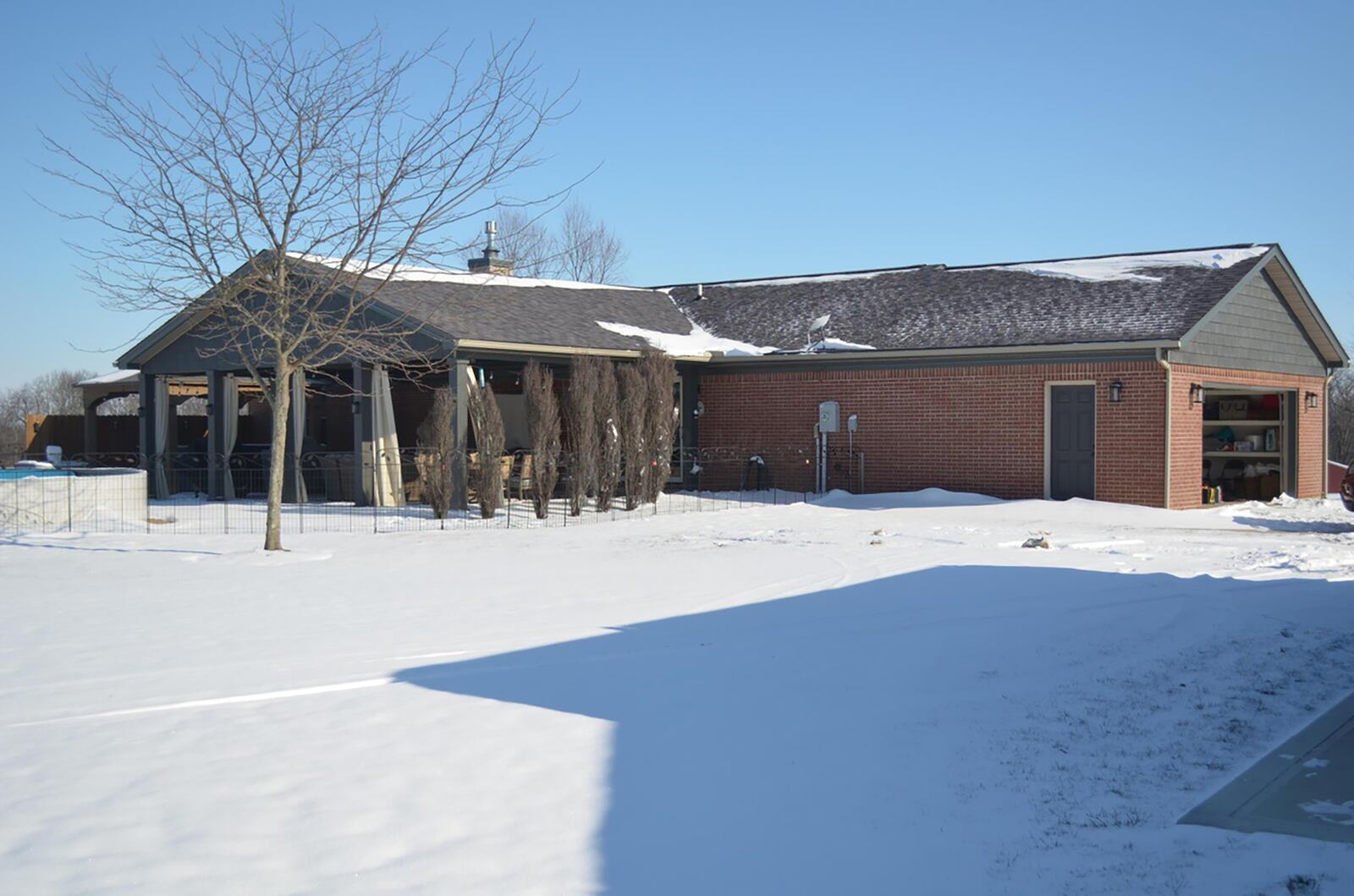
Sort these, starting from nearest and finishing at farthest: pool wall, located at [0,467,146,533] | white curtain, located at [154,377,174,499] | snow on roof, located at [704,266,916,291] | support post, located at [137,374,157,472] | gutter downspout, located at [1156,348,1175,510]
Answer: pool wall, located at [0,467,146,533] → gutter downspout, located at [1156,348,1175,510] → white curtain, located at [154,377,174,499] → support post, located at [137,374,157,472] → snow on roof, located at [704,266,916,291]

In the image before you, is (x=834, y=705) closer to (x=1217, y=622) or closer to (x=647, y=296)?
(x=1217, y=622)

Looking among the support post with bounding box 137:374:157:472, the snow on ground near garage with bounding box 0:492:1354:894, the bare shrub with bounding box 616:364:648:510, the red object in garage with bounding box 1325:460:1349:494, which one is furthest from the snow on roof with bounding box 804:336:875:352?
the support post with bounding box 137:374:157:472

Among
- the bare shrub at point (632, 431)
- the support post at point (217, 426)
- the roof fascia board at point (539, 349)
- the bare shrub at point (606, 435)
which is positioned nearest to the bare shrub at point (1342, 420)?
the roof fascia board at point (539, 349)

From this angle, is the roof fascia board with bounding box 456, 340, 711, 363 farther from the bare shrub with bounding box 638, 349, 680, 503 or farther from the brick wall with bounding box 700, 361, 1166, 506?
the brick wall with bounding box 700, 361, 1166, 506

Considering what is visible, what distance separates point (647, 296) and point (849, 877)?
75.3ft

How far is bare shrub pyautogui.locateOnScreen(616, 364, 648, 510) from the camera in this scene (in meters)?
19.6

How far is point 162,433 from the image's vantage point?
76.6 ft

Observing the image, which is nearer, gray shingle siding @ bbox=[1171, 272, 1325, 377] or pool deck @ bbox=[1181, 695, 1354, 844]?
pool deck @ bbox=[1181, 695, 1354, 844]

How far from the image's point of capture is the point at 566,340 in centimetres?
2069

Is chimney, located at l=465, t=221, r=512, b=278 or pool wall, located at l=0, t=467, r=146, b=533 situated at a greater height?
chimney, located at l=465, t=221, r=512, b=278

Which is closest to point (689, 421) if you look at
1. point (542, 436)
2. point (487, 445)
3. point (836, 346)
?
point (836, 346)

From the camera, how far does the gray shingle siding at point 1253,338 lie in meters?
19.7

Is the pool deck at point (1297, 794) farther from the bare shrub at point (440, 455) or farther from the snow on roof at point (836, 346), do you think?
the snow on roof at point (836, 346)

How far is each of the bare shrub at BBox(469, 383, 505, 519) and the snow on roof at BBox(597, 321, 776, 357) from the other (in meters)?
4.40
